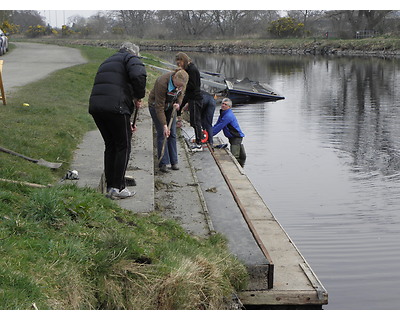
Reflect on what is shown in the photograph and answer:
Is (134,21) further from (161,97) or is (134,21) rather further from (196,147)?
(161,97)

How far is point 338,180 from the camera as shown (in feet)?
41.7

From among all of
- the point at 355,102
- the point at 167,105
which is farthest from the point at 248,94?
the point at 167,105

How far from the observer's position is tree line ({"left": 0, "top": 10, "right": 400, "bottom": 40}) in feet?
240

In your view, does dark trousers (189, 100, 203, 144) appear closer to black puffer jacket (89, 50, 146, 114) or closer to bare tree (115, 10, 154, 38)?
black puffer jacket (89, 50, 146, 114)

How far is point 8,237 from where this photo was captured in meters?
5.18

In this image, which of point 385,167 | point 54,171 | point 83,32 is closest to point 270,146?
point 385,167

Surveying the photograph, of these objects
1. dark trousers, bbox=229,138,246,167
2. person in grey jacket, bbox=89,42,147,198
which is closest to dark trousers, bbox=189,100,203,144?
dark trousers, bbox=229,138,246,167

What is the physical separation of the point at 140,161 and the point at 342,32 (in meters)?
61.5

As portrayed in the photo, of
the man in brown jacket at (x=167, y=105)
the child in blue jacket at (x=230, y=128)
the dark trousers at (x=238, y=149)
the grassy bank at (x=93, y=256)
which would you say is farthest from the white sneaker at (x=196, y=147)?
the grassy bank at (x=93, y=256)

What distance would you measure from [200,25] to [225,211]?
76180mm

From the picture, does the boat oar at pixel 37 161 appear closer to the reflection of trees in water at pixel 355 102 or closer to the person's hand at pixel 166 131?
the person's hand at pixel 166 131

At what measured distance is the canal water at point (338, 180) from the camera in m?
7.73

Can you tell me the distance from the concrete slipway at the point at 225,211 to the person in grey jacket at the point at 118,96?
1.94 feet

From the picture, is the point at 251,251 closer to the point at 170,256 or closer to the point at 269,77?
the point at 170,256
